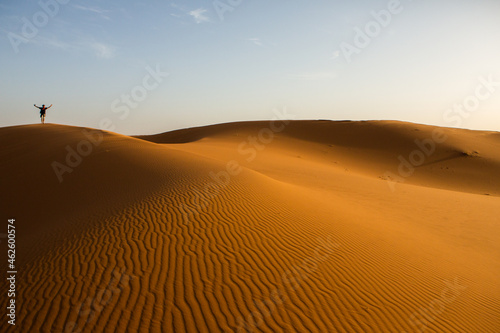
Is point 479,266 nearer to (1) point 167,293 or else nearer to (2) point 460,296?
(2) point 460,296

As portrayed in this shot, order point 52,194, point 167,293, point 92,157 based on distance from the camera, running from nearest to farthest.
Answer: point 167,293 → point 52,194 → point 92,157

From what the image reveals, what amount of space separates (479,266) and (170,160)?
11.5 m

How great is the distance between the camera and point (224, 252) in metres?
5.74

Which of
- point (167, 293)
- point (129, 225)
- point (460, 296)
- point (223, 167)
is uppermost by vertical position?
point (223, 167)

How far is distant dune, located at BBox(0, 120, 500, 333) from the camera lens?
4332 millimetres

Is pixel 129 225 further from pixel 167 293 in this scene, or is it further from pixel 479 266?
pixel 479 266

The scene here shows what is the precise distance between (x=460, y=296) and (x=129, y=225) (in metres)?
7.46

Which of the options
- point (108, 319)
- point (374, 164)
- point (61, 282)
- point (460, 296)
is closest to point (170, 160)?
point (61, 282)

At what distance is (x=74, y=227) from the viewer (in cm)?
714

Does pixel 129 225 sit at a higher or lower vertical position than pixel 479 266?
higher

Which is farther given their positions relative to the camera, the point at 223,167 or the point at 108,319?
the point at 223,167

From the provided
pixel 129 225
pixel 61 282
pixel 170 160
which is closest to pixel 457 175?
pixel 170 160

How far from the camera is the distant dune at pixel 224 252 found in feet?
14.2

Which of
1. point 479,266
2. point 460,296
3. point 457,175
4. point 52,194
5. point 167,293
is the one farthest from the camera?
point 457,175
